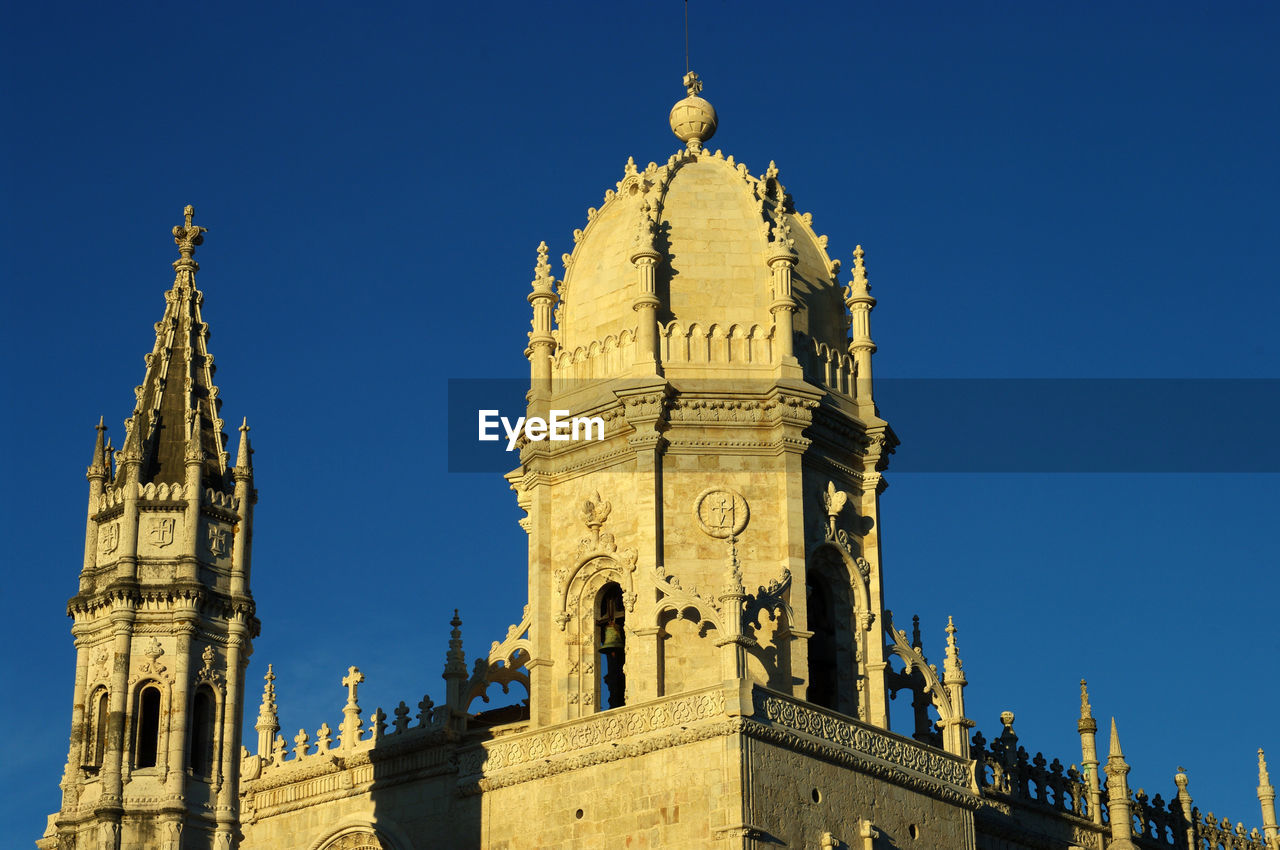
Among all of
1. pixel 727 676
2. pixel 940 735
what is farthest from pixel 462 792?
pixel 940 735

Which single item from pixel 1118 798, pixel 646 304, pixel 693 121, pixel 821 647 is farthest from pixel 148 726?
pixel 1118 798

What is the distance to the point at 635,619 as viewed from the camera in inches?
1756

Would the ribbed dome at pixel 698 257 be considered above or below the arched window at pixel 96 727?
above

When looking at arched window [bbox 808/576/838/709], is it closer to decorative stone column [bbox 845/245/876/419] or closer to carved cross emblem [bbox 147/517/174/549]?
decorative stone column [bbox 845/245/876/419]

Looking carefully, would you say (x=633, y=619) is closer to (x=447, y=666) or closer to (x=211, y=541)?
(x=447, y=666)

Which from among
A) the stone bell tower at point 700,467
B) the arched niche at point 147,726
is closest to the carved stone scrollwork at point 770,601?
the stone bell tower at point 700,467

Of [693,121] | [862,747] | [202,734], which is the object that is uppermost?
[693,121]

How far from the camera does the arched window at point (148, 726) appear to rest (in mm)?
40938

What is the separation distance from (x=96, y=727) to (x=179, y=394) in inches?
248

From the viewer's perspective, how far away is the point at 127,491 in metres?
42.1

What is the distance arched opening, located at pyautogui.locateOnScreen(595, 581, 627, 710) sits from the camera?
4581cm

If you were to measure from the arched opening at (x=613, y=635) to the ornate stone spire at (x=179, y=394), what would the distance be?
25.0 ft

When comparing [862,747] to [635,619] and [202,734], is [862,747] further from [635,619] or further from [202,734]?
[202,734]

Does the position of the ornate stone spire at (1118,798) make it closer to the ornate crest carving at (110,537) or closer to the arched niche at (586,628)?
the arched niche at (586,628)
